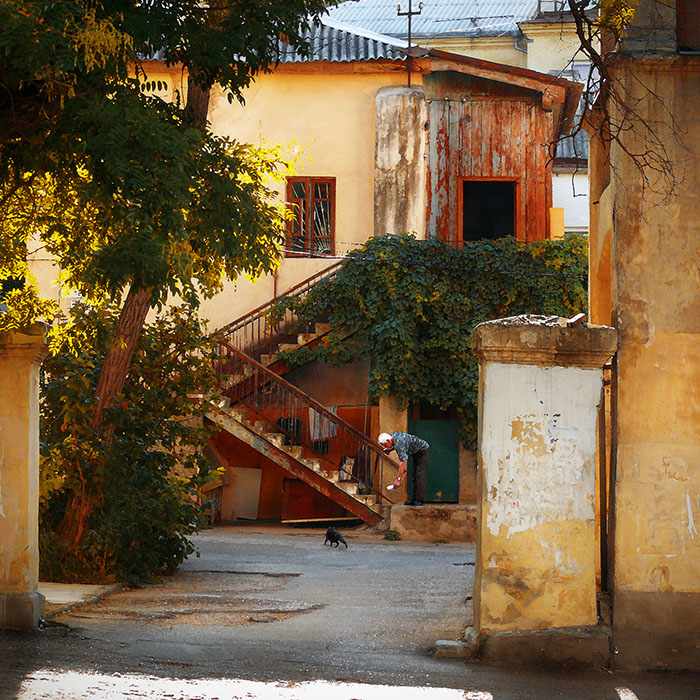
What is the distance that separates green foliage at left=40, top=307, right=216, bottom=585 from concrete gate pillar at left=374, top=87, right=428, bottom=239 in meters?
9.93

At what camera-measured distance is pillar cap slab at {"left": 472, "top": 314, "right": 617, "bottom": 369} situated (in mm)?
7918

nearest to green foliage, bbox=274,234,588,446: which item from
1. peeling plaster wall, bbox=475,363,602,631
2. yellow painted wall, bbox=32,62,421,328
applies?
yellow painted wall, bbox=32,62,421,328

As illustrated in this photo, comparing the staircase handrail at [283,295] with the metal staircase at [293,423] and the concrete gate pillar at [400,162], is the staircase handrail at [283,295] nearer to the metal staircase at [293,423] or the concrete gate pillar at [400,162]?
the metal staircase at [293,423]

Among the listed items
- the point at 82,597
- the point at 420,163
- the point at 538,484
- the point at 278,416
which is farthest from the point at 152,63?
the point at 538,484

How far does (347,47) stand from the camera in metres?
22.8

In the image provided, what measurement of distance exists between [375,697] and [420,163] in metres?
16.7

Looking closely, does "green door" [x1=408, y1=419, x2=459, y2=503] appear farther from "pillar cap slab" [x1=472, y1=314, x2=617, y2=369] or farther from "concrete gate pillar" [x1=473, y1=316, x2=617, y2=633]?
"pillar cap slab" [x1=472, y1=314, x2=617, y2=369]

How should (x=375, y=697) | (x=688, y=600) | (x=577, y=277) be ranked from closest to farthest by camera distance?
1. (x=375, y=697)
2. (x=688, y=600)
3. (x=577, y=277)

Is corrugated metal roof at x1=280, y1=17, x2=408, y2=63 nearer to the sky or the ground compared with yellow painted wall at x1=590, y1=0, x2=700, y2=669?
nearer to the sky

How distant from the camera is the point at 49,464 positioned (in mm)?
11367

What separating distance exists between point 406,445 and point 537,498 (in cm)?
1094

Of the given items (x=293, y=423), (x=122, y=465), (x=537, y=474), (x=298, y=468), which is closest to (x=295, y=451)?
(x=298, y=468)

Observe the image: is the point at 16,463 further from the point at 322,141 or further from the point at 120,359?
the point at 322,141

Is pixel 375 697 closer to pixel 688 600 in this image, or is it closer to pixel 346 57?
pixel 688 600
